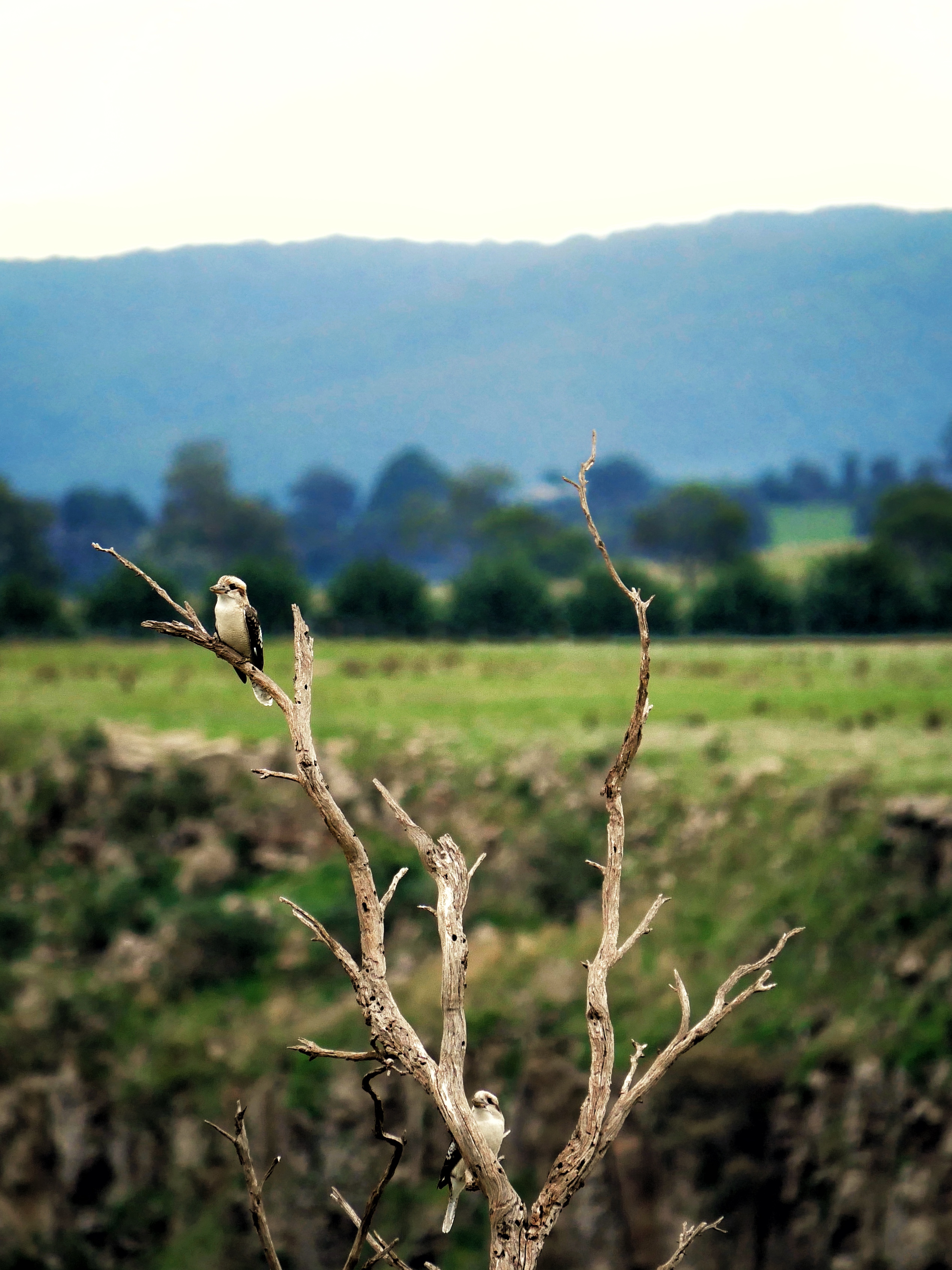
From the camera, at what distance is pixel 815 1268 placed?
26.1 m

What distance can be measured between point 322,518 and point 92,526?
25.4 metres

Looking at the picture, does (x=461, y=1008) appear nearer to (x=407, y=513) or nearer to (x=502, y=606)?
(x=502, y=606)

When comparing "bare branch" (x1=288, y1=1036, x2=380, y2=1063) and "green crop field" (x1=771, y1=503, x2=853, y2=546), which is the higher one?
"green crop field" (x1=771, y1=503, x2=853, y2=546)

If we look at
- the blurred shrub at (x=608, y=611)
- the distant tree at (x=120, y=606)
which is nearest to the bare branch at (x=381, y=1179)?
the distant tree at (x=120, y=606)

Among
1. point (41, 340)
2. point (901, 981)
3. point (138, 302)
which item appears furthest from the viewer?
point (138, 302)

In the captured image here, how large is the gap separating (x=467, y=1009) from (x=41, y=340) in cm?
16729

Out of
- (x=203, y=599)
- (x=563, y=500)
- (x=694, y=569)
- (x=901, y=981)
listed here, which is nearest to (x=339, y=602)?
(x=203, y=599)

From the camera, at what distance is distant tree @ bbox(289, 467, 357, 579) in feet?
401

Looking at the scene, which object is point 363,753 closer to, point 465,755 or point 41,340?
point 465,755

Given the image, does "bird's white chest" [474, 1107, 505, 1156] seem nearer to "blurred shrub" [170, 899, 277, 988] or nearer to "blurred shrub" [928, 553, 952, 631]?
"blurred shrub" [170, 899, 277, 988]

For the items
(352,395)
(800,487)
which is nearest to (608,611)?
(800,487)

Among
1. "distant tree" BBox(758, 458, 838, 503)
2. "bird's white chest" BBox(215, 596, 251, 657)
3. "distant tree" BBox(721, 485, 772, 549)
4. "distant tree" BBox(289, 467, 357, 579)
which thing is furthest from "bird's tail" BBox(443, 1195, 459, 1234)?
"distant tree" BBox(758, 458, 838, 503)

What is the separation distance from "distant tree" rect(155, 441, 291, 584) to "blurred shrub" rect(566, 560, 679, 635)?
1345 inches

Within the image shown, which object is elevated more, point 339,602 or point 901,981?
point 339,602
